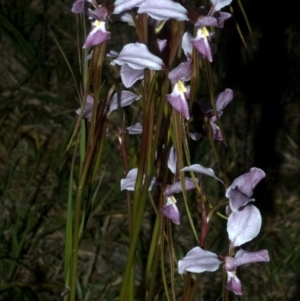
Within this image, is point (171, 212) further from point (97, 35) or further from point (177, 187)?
point (97, 35)

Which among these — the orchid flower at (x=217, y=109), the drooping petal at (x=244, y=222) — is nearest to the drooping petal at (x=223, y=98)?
the orchid flower at (x=217, y=109)

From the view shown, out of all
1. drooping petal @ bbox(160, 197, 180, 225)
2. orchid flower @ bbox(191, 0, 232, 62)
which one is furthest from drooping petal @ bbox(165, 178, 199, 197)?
orchid flower @ bbox(191, 0, 232, 62)

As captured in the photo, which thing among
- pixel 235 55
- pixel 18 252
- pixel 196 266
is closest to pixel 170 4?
pixel 196 266

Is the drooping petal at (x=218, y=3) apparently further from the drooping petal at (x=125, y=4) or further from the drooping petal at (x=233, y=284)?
the drooping petal at (x=233, y=284)

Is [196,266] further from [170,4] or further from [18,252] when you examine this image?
[18,252]

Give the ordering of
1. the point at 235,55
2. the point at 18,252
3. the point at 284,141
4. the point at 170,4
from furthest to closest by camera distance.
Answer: the point at 235,55 < the point at 284,141 < the point at 18,252 < the point at 170,4

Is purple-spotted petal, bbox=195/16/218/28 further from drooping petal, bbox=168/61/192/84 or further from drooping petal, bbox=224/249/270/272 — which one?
drooping petal, bbox=224/249/270/272

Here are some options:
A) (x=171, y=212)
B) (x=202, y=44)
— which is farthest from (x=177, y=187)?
(x=202, y=44)
